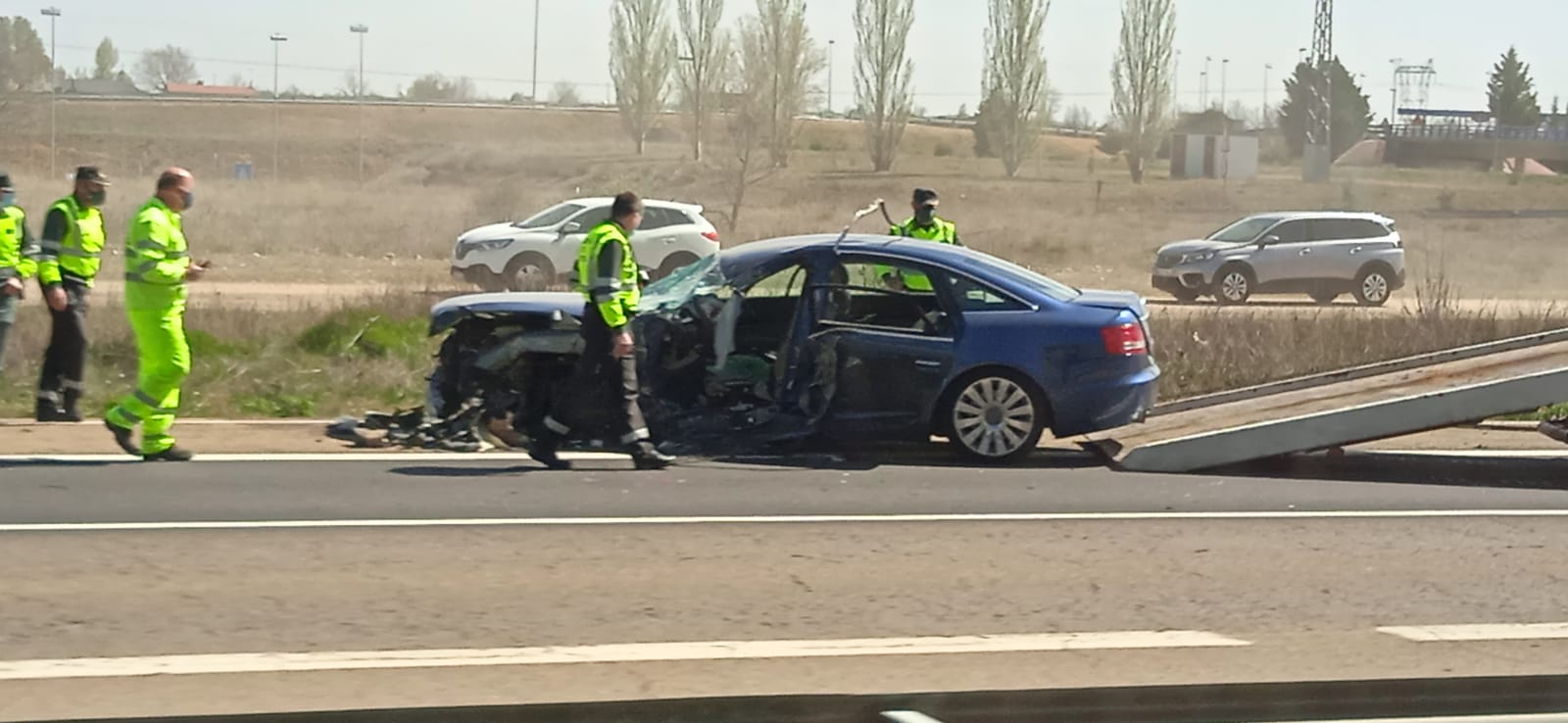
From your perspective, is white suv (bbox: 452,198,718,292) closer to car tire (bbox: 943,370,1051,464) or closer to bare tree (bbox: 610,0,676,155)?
car tire (bbox: 943,370,1051,464)

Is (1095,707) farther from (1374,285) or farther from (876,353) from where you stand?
(1374,285)

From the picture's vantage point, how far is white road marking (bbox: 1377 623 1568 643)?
21.9 feet

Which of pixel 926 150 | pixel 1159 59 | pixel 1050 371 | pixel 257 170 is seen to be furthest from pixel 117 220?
pixel 926 150

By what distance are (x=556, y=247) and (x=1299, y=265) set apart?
11423 mm

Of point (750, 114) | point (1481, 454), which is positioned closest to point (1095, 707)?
point (1481, 454)

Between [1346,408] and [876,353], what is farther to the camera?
[876,353]

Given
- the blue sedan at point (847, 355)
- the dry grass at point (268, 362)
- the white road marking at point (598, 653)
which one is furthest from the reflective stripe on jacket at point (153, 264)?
the white road marking at point (598, 653)

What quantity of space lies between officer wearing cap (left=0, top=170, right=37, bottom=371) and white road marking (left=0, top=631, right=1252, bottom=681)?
6942mm

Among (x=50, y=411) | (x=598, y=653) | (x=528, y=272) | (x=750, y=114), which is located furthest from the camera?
(x=750, y=114)

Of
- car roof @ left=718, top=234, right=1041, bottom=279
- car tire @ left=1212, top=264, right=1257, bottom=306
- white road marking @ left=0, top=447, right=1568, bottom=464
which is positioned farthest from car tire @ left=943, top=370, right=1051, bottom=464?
car tire @ left=1212, top=264, right=1257, bottom=306

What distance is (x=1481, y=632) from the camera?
6797 millimetres

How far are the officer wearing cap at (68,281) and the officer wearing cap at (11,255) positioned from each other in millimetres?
207

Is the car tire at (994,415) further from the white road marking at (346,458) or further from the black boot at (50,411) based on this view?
the black boot at (50,411)

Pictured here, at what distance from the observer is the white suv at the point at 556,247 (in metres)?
26.0
